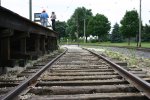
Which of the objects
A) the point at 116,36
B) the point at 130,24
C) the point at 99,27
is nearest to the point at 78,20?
the point at 116,36

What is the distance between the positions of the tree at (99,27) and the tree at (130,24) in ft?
113

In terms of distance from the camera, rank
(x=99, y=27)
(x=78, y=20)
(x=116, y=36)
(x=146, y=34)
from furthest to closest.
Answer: (x=78, y=20)
(x=116, y=36)
(x=99, y=27)
(x=146, y=34)

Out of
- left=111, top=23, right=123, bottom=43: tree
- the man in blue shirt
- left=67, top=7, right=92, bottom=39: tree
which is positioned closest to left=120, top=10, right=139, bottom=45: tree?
left=111, top=23, right=123, bottom=43: tree

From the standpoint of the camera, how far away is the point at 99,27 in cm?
10388

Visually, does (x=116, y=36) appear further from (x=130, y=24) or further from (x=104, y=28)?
(x=130, y=24)

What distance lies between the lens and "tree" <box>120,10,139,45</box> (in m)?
64.3

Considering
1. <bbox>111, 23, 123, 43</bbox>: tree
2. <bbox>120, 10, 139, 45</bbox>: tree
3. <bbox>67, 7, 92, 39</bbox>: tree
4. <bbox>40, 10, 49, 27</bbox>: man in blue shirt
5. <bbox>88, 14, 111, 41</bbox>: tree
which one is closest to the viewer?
<bbox>40, 10, 49, 27</bbox>: man in blue shirt

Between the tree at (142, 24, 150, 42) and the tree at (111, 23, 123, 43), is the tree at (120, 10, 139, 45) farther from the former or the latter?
the tree at (111, 23, 123, 43)

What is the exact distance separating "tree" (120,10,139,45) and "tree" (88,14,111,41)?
34561 millimetres

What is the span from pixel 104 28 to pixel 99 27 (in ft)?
5.03

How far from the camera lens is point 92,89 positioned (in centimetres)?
588

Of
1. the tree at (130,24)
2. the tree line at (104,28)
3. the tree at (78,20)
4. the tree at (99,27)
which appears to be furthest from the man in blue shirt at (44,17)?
the tree at (78,20)

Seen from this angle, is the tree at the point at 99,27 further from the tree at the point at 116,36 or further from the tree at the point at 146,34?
the tree at the point at 146,34

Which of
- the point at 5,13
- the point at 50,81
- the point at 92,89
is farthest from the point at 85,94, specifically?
the point at 5,13
